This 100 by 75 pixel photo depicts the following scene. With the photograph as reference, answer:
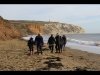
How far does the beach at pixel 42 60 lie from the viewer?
5.40 m

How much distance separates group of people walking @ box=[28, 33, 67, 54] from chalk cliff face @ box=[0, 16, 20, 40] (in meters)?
0.40

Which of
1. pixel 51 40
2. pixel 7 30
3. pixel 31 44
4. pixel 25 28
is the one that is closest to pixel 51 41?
pixel 51 40

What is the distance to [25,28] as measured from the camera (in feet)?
19.7

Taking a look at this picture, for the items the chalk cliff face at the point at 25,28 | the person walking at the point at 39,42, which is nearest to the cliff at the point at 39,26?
the chalk cliff face at the point at 25,28

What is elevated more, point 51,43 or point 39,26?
point 39,26

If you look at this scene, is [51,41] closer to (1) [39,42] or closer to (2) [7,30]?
(1) [39,42]

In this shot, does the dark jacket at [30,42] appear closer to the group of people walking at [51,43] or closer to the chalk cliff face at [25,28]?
the group of people walking at [51,43]

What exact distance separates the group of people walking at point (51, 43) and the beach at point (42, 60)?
3.4 inches

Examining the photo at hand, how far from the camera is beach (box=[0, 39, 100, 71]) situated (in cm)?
540

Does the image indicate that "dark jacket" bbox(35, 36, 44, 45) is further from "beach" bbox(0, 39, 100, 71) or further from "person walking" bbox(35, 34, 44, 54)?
"beach" bbox(0, 39, 100, 71)

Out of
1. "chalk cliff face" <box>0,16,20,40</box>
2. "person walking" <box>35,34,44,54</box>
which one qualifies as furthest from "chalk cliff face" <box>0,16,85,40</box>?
"person walking" <box>35,34,44,54</box>

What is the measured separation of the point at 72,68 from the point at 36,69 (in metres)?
0.58

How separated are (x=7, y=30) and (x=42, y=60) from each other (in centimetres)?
88

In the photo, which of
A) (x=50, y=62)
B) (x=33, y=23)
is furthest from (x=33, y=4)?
(x=50, y=62)
